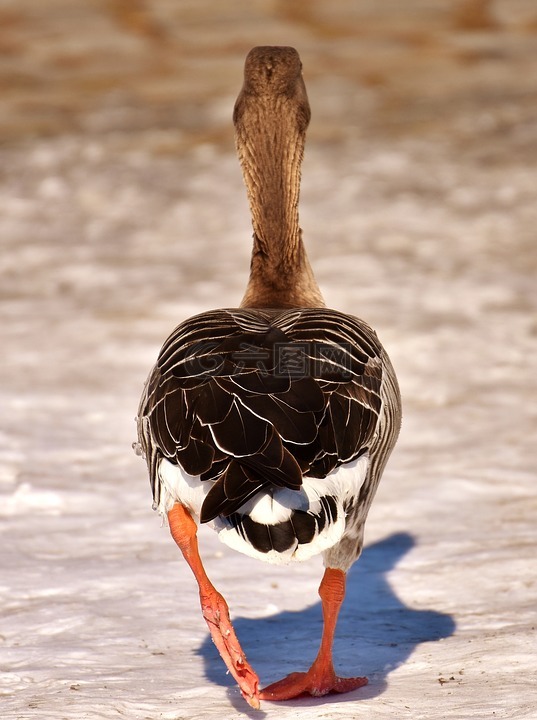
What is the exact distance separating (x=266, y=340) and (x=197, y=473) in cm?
73

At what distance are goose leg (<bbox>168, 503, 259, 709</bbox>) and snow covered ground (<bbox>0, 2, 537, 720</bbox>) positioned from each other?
0.17 metres

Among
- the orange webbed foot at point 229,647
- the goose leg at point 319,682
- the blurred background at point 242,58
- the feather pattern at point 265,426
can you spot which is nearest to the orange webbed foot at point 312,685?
the goose leg at point 319,682

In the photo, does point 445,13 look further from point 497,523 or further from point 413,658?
point 413,658

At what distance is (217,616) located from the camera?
4.31m

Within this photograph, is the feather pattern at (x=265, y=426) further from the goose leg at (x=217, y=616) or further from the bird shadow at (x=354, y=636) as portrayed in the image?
the bird shadow at (x=354, y=636)

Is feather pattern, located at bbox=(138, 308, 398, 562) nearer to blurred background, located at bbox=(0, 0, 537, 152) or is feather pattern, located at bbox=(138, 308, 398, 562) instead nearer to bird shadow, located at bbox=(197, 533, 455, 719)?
bird shadow, located at bbox=(197, 533, 455, 719)

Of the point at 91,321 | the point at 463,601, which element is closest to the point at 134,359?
the point at 91,321

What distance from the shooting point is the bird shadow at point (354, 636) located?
4844 mm

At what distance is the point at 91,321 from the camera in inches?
410

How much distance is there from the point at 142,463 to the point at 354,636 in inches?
109

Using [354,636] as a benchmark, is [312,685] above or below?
above

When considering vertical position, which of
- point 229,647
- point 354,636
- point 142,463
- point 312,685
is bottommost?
point 142,463

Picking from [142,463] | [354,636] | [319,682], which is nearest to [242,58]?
[142,463]

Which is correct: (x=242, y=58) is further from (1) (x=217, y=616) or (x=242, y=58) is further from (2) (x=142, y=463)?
(1) (x=217, y=616)
